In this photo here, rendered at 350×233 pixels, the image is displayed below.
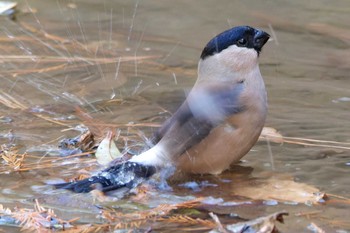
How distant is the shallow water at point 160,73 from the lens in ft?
14.0

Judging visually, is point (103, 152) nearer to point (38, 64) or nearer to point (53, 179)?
point (53, 179)

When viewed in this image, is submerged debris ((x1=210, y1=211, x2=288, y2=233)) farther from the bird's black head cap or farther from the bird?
the bird's black head cap

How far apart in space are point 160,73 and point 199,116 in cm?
182

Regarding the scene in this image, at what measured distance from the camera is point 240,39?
444 centimetres

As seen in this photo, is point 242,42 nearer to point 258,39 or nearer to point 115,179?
point 258,39

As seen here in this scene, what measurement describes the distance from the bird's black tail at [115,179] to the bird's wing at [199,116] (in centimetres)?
19

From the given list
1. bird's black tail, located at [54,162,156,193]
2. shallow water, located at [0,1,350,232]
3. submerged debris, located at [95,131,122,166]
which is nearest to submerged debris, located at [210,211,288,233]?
shallow water, located at [0,1,350,232]

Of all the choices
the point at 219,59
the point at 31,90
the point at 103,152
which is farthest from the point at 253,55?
the point at 31,90

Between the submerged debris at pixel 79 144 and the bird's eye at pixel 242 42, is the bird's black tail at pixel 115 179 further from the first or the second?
the bird's eye at pixel 242 42

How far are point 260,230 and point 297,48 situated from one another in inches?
129

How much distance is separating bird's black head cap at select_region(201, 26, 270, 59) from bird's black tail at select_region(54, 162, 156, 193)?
0.75 m

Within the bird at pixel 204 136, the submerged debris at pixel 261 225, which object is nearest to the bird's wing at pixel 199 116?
the bird at pixel 204 136

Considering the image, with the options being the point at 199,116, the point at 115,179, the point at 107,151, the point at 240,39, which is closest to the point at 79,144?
the point at 107,151

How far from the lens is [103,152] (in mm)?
4367
